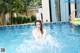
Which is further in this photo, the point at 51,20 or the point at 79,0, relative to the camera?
the point at 51,20

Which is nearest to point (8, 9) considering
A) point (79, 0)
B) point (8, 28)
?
point (8, 28)

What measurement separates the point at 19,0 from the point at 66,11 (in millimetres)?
4213

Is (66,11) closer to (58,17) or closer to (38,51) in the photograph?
(58,17)

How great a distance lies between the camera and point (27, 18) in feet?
80.6

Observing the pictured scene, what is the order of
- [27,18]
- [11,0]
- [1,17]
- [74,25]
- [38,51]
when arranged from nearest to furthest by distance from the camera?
[38,51] → [74,25] → [11,0] → [1,17] → [27,18]

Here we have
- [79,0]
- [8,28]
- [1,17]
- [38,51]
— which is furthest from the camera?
[1,17]

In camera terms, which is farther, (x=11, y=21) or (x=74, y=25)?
(x=11, y=21)

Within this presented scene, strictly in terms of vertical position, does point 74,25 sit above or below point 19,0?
below

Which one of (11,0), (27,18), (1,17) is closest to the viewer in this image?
(11,0)

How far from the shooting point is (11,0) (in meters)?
19.1

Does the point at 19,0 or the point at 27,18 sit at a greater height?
the point at 19,0

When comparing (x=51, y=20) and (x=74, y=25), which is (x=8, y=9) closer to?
(x=51, y=20)

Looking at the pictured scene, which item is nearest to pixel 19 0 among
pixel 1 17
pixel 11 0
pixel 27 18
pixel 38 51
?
pixel 11 0

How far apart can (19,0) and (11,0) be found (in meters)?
0.88
